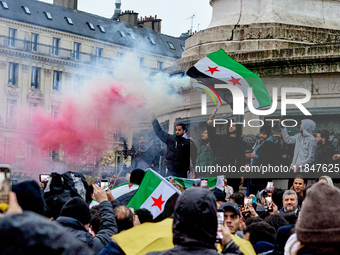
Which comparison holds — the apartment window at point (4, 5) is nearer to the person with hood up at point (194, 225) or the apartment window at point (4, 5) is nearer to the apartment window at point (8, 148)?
the apartment window at point (8, 148)

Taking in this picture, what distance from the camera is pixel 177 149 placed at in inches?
581

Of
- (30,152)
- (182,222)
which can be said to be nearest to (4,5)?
(30,152)

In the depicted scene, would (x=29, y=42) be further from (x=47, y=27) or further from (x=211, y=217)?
(x=211, y=217)

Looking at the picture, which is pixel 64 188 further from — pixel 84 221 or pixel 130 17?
pixel 130 17

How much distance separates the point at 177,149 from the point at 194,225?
417 inches

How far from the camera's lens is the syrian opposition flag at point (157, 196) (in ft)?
→ 23.6

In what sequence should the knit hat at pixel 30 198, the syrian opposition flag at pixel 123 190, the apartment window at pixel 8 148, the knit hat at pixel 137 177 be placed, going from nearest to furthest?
1. the knit hat at pixel 30 198
2. the syrian opposition flag at pixel 123 190
3. the knit hat at pixel 137 177
4. the apartment window at pixel 8 148

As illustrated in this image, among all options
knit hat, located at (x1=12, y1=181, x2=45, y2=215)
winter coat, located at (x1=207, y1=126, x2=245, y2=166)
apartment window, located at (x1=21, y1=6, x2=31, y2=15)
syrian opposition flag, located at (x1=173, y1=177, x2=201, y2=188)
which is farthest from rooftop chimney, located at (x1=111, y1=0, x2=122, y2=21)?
knit hat, located at (x1=12, y1=181, x2=45, y2=215)

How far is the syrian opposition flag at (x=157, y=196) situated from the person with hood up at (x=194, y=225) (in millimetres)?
2890

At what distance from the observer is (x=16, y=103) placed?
5247cm

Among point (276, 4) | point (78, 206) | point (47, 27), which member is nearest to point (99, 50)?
point (47, 27)

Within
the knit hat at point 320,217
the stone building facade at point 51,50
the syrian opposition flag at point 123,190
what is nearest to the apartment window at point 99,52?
the stone building facade at point 51,50

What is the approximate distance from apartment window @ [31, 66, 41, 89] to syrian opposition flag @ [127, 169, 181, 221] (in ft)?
156

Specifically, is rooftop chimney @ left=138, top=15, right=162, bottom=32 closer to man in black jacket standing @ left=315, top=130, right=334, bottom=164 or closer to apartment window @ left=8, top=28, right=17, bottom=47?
apartment window @ left=8, top=28, right=17, bottom=47
